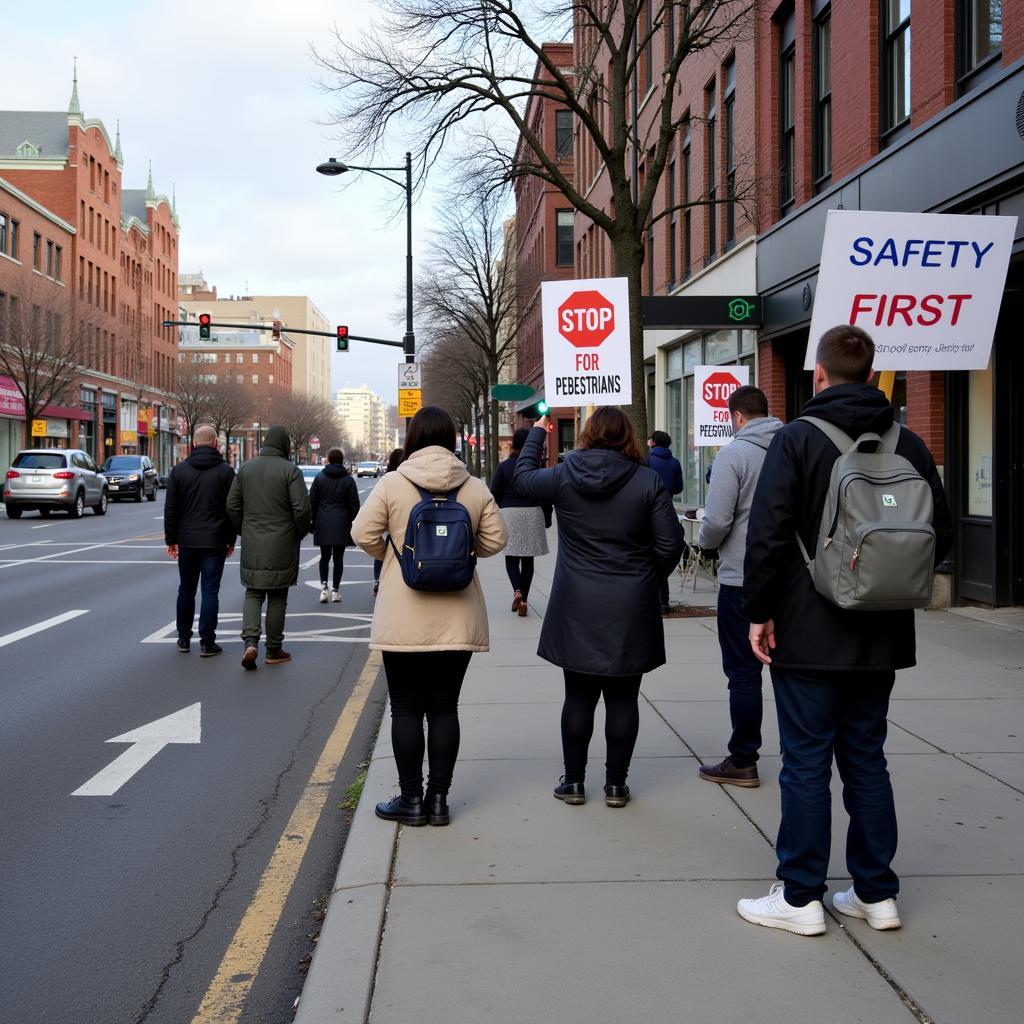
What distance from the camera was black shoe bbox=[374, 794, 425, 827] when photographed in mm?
4992

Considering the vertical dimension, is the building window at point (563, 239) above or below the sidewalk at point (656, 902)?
above

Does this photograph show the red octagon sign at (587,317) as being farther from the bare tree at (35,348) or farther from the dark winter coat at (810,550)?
the bare tree at (35,348)

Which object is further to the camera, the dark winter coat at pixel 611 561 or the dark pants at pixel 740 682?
Result: the dark pants at pixel 740 682

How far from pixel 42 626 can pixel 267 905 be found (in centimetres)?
818

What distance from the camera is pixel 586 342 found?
955cm

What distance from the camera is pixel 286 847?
5008mm

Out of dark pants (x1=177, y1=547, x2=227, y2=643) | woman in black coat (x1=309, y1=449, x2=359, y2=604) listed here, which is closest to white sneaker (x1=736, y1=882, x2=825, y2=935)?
dark pants (x1=177, y1=547, x2=227, y2=643)

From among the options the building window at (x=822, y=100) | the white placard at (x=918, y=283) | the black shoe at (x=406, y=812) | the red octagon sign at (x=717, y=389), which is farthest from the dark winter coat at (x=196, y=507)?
the building window at (x=822, y=100)

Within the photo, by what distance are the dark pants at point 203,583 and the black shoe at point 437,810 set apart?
17.6 feet

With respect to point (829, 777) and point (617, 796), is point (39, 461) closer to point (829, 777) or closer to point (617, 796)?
point (617, 796)

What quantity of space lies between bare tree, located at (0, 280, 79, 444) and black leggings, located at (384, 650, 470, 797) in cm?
4342

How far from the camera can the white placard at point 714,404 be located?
15422 mm

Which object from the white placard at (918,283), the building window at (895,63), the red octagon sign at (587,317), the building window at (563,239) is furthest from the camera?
the building window at (563,239)

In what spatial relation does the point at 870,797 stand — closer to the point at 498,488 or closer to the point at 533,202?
the point at 498,488
